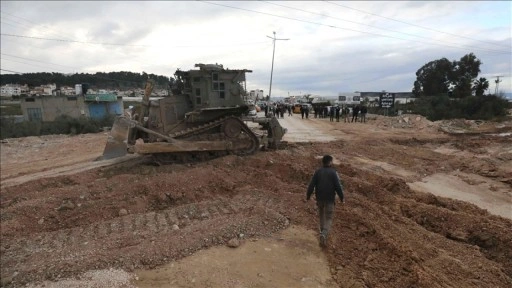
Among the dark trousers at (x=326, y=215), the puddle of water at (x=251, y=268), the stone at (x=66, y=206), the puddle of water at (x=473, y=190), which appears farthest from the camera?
the puddle of water at (x=473, y=190)

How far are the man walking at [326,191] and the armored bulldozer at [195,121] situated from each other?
712 centimetres

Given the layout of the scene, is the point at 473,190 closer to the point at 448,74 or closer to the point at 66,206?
the point at 66,206

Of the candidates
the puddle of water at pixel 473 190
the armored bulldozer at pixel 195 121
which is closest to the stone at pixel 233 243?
the puddle of water at pixel 473 190

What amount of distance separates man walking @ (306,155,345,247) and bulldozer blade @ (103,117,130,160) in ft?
28.2

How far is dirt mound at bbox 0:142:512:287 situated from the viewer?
19.1ft

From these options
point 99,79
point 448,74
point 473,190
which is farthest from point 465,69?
point 99,79

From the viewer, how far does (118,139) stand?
14125mm

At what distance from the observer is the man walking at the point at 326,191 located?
21.0 ft

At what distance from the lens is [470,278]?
5.55 m

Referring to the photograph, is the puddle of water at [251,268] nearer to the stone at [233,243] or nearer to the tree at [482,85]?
the stone at [233,243]

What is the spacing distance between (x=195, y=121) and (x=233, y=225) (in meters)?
7.12

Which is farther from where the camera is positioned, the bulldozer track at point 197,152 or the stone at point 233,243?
the bulldozer track at point 197,152

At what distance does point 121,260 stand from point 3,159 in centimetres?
1889

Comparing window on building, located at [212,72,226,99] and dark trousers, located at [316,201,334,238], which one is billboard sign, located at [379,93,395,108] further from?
dark trousers, located at [316,201,334,238]
